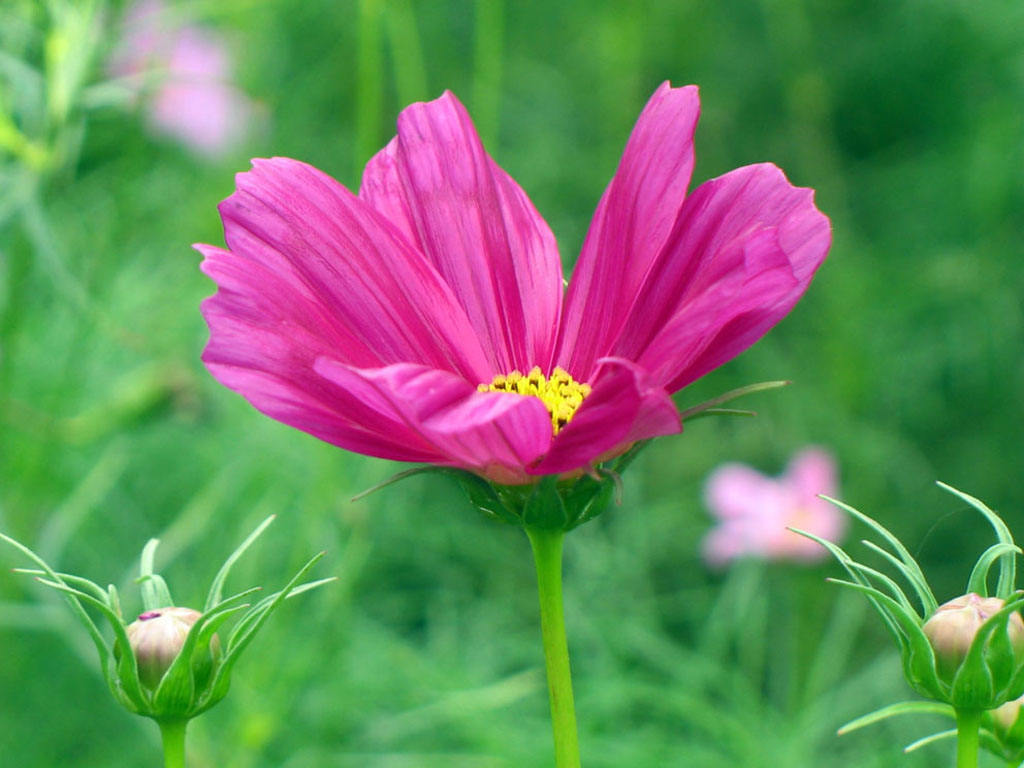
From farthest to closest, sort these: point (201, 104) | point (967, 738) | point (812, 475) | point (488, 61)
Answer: point (201, 104) → point (812, 475) → point (488, 61) → point (967, 738)

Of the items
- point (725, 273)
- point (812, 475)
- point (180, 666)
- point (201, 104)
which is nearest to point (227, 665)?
point (180, 666)

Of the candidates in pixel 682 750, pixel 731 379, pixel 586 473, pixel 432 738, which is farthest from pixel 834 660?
pixel 586 473

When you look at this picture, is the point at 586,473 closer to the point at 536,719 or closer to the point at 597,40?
the point at 536,719

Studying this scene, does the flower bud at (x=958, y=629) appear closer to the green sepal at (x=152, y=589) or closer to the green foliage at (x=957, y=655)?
the green foliage at (x=957, y=655)

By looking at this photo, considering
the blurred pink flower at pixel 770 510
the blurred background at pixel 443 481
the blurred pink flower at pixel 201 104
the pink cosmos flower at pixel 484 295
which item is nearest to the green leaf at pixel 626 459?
the pink cosmos flower at pixel 484 295

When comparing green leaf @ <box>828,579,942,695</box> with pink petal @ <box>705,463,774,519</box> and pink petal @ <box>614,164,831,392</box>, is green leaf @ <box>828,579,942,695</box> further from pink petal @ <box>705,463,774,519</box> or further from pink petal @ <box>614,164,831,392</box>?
pink petal @ <box>705,463,774,519</box>

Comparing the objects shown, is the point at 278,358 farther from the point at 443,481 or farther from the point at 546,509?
the point at 443,481
